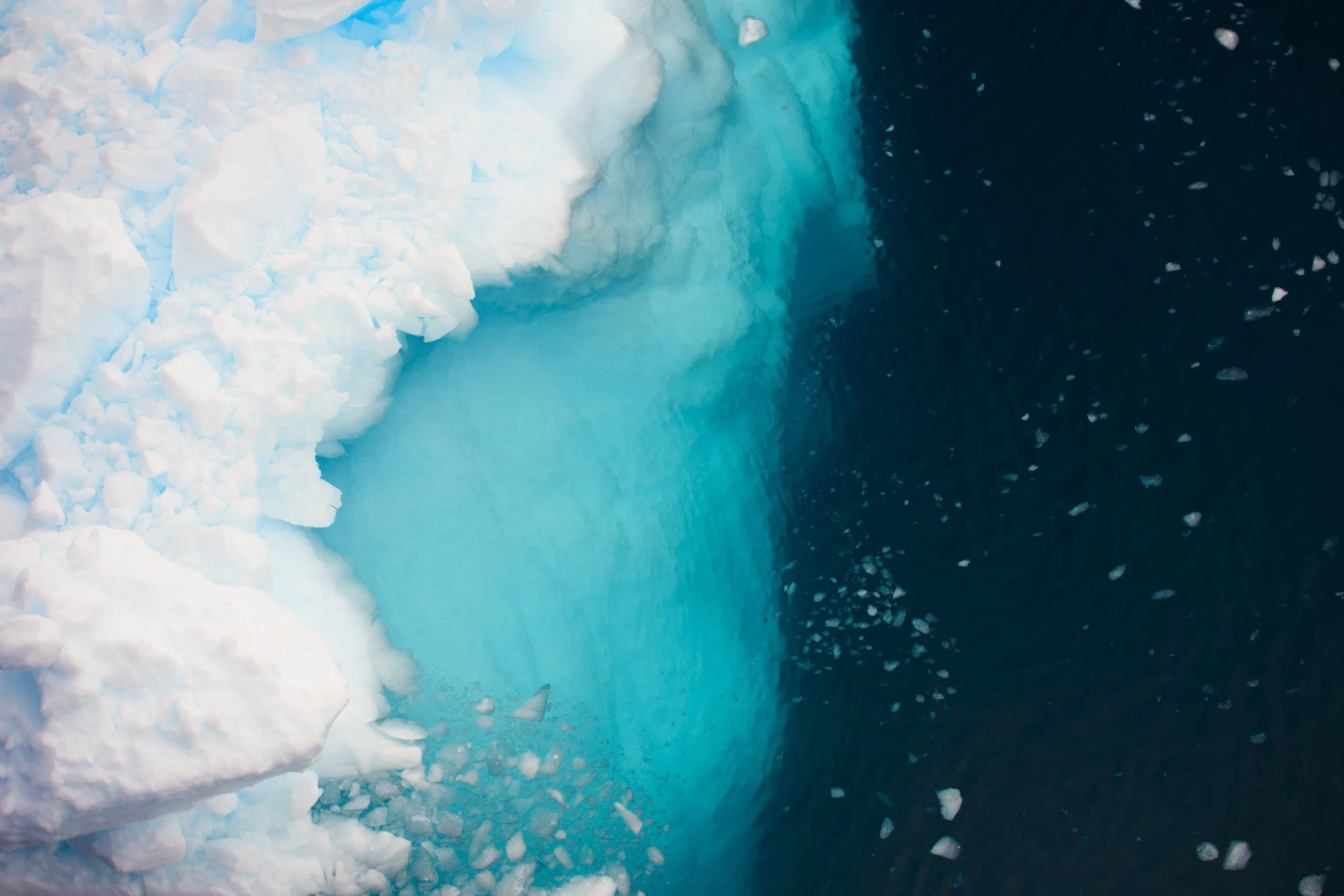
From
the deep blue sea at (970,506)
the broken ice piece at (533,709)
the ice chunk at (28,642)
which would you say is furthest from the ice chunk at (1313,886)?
the ice chunk at (28,642)

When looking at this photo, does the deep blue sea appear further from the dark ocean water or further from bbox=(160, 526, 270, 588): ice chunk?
bbox=(160, 526, 270, 588): ice chunk

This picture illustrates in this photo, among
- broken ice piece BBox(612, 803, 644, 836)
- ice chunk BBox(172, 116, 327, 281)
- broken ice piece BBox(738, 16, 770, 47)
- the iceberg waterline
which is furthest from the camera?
broken ice piece BBox(738, 16, 770, 47)

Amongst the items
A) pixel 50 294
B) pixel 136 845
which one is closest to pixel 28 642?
pixel 136 845

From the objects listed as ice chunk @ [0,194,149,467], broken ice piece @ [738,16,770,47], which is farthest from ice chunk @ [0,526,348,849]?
broken ice piece @ [738,16,770,47]

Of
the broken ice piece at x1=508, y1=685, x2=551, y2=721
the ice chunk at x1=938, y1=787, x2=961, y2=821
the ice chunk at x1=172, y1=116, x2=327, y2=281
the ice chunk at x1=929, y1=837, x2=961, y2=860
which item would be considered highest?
the ice chunk at x1=172, y1=116, x2=327, y2=281

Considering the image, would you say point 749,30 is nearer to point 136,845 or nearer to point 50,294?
point 50,294
